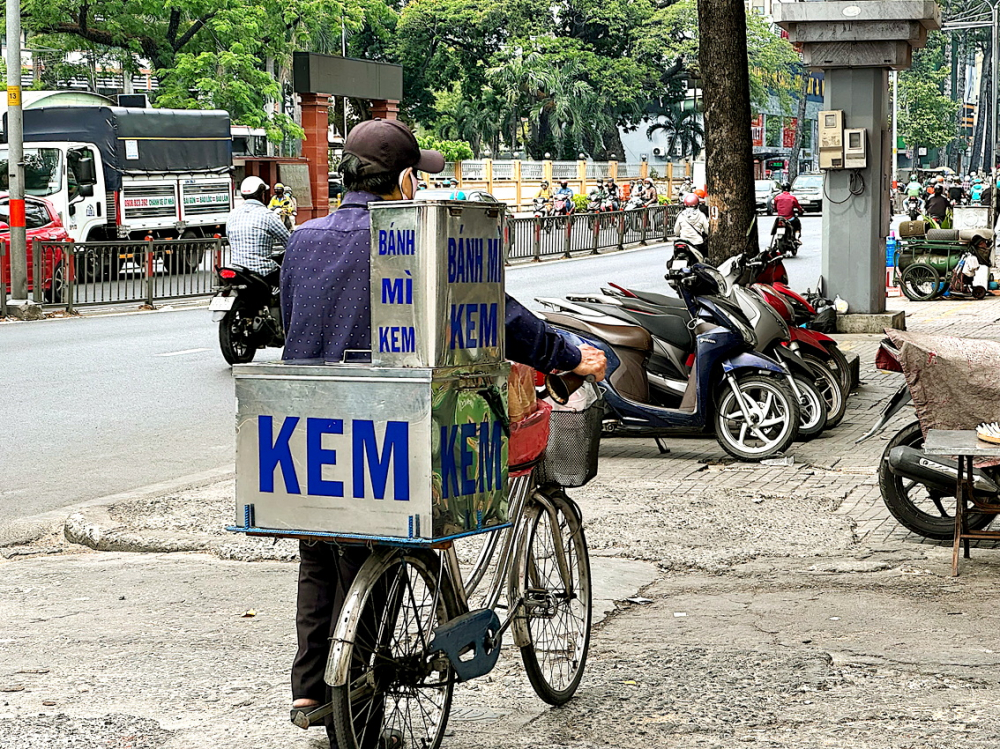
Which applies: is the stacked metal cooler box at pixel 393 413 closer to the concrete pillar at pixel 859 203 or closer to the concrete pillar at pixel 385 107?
the concrete pillar at pixel 859 203

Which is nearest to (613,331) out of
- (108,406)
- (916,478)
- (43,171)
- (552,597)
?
(916,478)

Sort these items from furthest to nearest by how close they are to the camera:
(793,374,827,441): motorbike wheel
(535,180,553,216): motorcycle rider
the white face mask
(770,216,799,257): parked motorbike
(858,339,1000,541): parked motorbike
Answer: (535,180,553,216): motorcycle rider, (770,216,799,257): parked motorbike, (793,374,827,441): motorbike wheel, (858,339,1000,541): parked motorbike, the white face mask

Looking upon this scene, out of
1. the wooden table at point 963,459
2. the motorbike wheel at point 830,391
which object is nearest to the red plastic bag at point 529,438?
the wooden table at point 963,459

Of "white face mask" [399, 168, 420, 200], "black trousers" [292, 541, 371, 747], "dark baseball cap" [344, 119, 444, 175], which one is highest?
"dark baseball cap" [344, 119, 444, 175]

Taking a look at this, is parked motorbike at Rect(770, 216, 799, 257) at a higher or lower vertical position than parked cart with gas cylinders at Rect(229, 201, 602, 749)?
higher

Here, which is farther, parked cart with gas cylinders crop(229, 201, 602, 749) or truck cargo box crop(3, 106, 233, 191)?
truck cargo box crop(3, 106, 233, 191)

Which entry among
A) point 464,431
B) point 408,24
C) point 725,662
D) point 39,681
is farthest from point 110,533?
point 408,24

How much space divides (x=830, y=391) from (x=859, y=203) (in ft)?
20.2

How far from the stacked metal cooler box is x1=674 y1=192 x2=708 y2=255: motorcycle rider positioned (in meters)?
19.4

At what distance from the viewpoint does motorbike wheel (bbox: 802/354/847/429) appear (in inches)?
403

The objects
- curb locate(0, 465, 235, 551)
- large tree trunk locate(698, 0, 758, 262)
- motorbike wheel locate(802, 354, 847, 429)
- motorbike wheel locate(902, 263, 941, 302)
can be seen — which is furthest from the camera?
motorbike wheel locate(902, 263, 941, 302)

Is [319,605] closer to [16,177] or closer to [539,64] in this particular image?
[16,177]

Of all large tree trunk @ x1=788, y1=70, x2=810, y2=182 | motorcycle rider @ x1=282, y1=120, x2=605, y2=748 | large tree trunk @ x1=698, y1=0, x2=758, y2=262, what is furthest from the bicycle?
large tree trunk @ x1=788, y1=70, x2=810, y2=182

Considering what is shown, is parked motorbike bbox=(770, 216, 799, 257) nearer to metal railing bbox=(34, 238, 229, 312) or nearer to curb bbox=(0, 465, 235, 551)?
curb bbox=(0, 465, 235, 551)
